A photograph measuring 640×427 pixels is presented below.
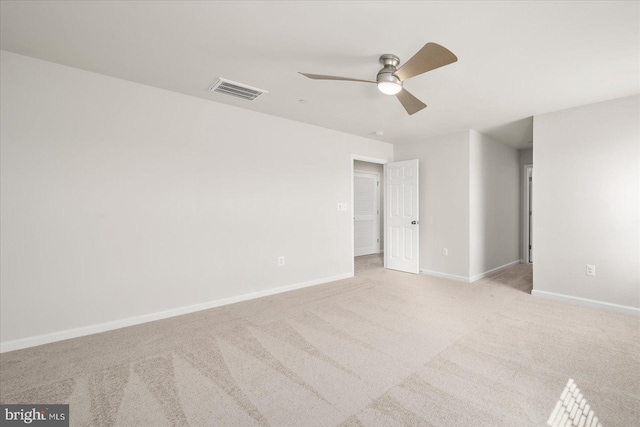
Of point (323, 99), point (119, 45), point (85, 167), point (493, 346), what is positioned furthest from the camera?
point (323, 99)

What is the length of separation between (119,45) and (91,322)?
2432mm

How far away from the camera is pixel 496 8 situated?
1.79m

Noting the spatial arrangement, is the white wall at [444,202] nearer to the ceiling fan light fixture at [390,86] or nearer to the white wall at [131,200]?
the white wall at [131,200]

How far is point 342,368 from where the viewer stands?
6.86 ft

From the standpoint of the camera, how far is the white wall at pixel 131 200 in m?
2.41

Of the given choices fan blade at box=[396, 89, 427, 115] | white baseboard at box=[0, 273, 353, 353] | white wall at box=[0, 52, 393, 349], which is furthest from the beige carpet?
fan blade at box=[396, 89, 427, 115]

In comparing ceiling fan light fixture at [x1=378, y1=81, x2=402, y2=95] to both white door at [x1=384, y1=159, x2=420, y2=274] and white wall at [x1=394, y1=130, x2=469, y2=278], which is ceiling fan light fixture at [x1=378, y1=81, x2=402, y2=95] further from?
white door at [x1=384, y1=159, x2=420, y2=274]

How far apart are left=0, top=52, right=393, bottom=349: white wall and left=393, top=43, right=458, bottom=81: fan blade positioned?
7.17 ft

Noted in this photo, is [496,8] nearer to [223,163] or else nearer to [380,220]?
[223,163]

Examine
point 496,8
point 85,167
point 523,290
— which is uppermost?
point 496,8

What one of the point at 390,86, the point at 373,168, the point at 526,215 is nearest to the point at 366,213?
the point at 373,168

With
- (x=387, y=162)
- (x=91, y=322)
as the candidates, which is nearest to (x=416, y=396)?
(x=91, y=322)

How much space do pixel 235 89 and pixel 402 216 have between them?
348 cm

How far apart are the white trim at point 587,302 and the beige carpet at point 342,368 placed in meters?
0.13
